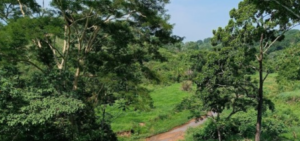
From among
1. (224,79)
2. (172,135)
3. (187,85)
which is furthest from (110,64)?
(187,85)


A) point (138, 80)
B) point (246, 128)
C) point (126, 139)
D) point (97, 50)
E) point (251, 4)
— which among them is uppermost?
point (251, 4)

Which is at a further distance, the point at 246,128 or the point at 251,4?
the point at 246,128

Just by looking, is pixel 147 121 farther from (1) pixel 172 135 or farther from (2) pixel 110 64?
(2) pixel 110 64

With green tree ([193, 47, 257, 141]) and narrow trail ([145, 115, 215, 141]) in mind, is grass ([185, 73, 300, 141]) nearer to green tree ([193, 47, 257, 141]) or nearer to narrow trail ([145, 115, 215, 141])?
narrow trail ([145, 115, 215, 141])

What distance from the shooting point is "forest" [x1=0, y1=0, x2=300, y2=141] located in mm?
8922

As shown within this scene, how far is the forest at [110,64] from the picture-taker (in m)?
8.92

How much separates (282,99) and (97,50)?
2268 centimetres

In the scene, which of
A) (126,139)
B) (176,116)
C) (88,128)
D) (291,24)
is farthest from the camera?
(176,116)

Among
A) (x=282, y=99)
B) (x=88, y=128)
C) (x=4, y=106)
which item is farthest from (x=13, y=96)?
(x=282, y=99)

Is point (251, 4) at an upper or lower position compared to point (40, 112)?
upper

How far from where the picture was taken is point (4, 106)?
8.53m

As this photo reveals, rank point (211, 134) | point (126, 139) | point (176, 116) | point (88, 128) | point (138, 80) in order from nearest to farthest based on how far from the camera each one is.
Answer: point (88, 128) < point (138, 80) < point (211, 134) < point (126, 139) < point (176, 116)

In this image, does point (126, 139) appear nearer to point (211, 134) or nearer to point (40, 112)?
point (211, 134)

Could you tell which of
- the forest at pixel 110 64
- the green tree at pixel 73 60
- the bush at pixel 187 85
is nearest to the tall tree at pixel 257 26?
the forest at pixel 110 64
